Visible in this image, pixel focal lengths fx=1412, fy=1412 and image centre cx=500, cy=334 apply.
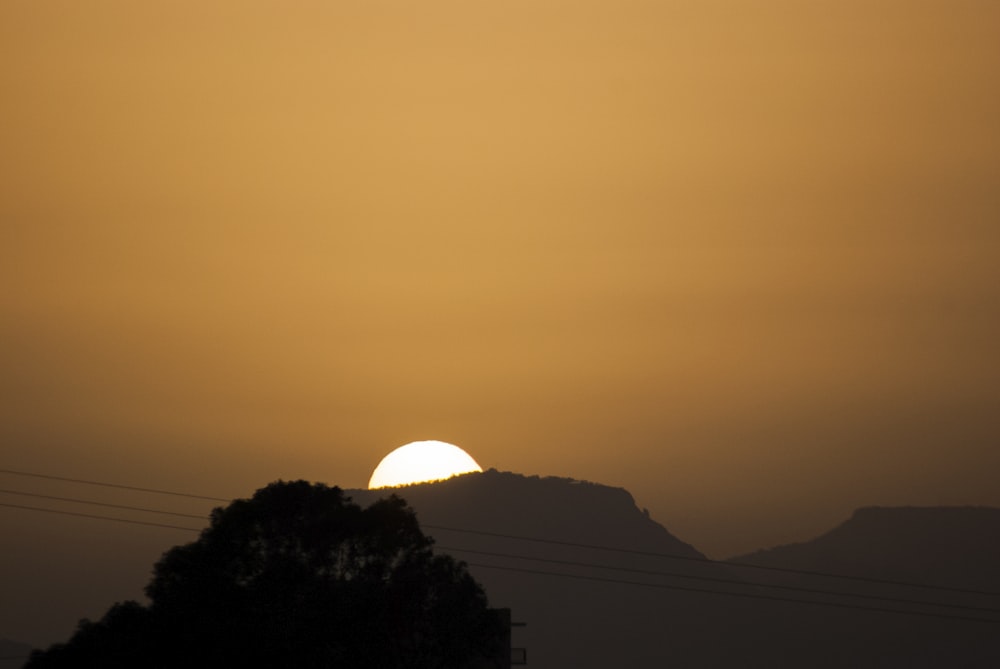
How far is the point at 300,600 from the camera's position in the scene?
181 ft

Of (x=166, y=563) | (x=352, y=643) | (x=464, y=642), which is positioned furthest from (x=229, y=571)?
(x=464, y=642)

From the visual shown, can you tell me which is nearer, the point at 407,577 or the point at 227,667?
the point at 227,667

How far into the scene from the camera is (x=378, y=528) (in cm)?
5809

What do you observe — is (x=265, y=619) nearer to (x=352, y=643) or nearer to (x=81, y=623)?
(x=352, y=643)

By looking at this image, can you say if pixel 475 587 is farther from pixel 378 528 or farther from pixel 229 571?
pixel 229 571

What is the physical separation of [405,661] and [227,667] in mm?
6962

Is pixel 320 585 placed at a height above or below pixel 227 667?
above

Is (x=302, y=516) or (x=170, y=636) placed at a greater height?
(x=302, y=516)

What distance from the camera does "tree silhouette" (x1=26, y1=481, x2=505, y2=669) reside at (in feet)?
176

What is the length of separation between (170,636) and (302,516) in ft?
23.4

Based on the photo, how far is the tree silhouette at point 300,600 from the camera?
2114 inches

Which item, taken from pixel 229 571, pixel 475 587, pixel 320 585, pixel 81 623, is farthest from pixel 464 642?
pixel 81 623

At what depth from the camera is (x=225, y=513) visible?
189 ft

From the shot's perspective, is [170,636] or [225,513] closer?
[170,636]
